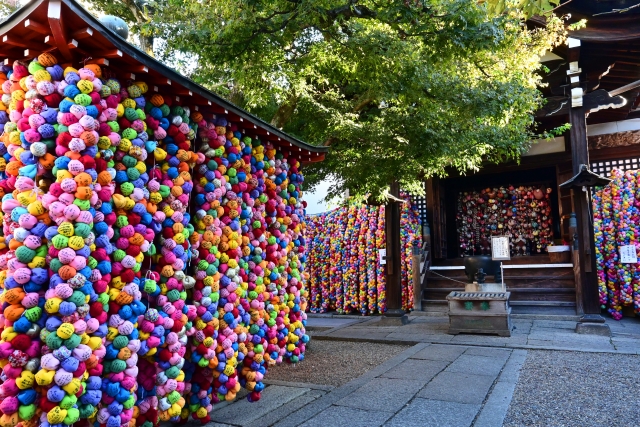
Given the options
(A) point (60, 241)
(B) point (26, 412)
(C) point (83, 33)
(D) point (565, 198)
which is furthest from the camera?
(D) point (565, 198)

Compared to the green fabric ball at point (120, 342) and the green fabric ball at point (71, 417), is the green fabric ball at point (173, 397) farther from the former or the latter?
the green fabric ball at point (71, 417)

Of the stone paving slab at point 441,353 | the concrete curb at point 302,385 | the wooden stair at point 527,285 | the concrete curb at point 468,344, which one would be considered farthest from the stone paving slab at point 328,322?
the concrete curb at point 302,385

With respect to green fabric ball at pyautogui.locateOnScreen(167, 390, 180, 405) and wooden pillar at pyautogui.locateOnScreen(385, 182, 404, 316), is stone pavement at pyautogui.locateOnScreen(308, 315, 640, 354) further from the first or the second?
green fabric ball at pyautogui.locateOnScreen(167, 390, 180, 405)

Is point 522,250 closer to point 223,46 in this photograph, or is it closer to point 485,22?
point 485,22

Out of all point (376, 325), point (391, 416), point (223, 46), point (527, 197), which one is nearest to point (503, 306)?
point (376, 325)

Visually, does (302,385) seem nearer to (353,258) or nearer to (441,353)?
(441,353)

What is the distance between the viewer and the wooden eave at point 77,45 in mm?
2551

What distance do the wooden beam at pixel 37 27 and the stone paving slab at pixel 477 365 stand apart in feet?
15.9

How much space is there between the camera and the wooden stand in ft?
22.5

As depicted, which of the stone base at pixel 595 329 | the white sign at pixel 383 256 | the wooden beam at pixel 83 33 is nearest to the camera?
the wooden beam at pixel 83 33

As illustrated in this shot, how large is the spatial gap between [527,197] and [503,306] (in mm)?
7315

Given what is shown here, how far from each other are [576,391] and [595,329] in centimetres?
322

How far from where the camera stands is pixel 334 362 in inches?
220

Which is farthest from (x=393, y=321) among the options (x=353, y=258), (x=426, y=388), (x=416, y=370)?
(x=426, y=388)
